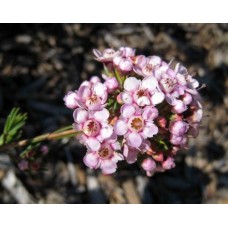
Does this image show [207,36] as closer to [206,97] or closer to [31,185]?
[206,97]

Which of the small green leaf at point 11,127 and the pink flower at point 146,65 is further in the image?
the small green leaf at point 11,127

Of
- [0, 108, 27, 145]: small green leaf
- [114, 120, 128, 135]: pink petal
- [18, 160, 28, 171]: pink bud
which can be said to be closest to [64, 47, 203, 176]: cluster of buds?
[114, 120, 128, 135]: pink petal

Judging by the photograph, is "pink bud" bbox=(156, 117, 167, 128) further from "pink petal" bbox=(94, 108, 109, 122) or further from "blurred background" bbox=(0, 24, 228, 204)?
"blurred background" bbox=(0, 24, 228, 204)

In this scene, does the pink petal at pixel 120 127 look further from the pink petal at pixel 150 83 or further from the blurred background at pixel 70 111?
the blurred background at pixel 70 111

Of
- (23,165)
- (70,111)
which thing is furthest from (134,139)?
(70,111)

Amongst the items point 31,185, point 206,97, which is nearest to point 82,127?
point 31,185

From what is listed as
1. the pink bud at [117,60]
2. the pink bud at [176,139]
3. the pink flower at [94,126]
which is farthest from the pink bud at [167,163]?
the pink bud at [117,60]
